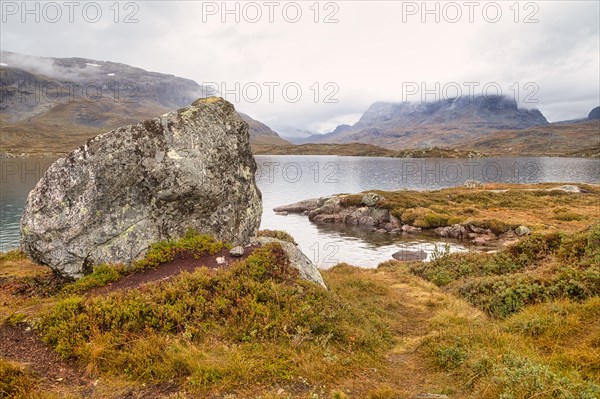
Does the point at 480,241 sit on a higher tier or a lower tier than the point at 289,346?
lower

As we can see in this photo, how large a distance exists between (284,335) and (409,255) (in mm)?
29668

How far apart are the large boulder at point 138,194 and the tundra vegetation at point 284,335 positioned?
0.94m

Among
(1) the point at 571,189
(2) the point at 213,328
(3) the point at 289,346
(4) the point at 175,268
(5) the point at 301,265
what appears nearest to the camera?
(3) the point at 289,346

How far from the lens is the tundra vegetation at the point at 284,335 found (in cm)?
796

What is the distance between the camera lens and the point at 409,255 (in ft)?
122

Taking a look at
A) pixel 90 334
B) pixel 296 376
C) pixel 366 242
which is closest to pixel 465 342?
pixel 296 376

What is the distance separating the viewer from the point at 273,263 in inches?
505

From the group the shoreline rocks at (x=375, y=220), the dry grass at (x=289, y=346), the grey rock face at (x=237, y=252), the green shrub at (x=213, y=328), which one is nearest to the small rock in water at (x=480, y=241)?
the shoreline rocks at (x=375, y=220)

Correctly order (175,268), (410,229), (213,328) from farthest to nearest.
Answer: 1. (410,229)
2. (175,268)
3. (213,328)

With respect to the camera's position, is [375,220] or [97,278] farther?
[375,220]

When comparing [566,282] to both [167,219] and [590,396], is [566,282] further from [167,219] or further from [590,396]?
[167,219]

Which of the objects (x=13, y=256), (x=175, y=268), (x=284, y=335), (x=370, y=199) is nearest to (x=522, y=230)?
(x=370, y=199)

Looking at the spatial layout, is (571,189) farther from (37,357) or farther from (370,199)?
(37,357)

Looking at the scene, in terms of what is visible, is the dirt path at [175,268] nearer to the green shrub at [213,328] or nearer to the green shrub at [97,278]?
the green shrub at [97,278]
